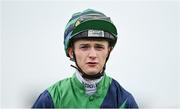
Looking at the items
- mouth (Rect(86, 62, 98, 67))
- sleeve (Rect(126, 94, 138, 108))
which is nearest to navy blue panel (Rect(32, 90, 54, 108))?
mouth (Rect(86, 62, 98, 67))

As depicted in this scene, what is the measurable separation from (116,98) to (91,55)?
1.74ft

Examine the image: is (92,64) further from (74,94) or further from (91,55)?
(74,94)

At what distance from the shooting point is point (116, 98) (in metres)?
4.56

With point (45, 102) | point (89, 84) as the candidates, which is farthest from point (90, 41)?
point (45, 102)

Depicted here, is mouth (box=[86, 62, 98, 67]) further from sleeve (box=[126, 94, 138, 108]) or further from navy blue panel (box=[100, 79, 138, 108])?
sleeve (box=[126, 94, 138, 108])

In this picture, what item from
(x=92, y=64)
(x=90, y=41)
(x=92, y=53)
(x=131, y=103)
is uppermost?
(x=90, y=41)

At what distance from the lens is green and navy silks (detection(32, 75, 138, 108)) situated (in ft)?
14.7

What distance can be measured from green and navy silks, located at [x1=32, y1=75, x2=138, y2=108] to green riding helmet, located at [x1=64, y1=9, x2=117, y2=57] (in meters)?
0.42

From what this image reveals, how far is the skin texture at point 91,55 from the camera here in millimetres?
4422

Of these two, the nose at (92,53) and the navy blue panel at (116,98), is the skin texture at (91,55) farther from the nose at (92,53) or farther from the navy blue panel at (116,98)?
the navy blue panel at (116,98)

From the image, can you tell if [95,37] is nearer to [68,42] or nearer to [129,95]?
[68,42]

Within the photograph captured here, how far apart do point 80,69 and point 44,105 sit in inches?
20.0

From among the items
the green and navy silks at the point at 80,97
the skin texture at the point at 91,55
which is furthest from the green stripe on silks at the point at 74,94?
the skin texture at the point at 91,55

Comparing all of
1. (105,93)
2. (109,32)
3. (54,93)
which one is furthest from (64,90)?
(109,32)
